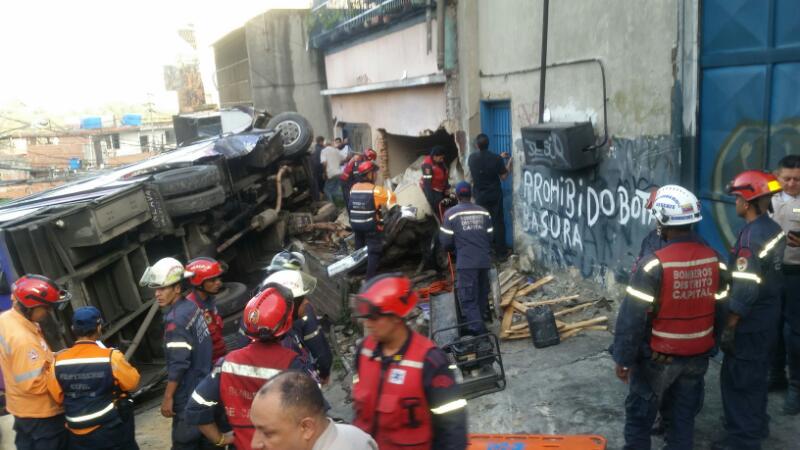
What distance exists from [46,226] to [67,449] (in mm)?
2859

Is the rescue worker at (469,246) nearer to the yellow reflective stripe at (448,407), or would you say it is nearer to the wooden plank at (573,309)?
the wooden plank at (573,309)

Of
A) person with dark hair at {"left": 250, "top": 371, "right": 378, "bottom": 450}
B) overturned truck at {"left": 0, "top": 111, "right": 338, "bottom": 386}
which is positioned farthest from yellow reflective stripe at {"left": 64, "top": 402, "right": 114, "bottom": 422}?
person with dark hair at {"left": 250, "top": 371, "right": 378, "bottom": 450}

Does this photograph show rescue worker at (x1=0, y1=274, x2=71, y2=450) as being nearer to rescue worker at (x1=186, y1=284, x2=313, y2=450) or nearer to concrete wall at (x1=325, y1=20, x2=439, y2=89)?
rescue worker at (x1=186, y1=284, x2=313, y2=450)

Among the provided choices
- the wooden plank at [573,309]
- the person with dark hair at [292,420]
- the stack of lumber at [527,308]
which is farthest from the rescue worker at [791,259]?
the person with dark hair at [292,420]

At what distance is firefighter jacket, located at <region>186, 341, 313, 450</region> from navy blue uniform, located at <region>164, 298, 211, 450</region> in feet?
3.51

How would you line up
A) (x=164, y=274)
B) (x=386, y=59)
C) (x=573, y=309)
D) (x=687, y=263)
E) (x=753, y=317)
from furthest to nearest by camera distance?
(x=386, y=59), (x=573, y=309), (x=164, y=274), (x=753, y=317), (x=687, y=263)

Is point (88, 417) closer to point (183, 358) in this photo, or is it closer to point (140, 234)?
point (183, 358)

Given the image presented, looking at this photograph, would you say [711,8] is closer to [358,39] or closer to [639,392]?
[639,392]

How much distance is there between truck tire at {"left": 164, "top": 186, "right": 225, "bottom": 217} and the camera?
8.33 metres

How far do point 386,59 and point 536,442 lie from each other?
36.2 feet

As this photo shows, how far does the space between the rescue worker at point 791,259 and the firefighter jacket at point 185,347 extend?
4.09m

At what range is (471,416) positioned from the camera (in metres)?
5.31

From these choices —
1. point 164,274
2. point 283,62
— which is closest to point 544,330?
point 164,274

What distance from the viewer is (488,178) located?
9164 mm
